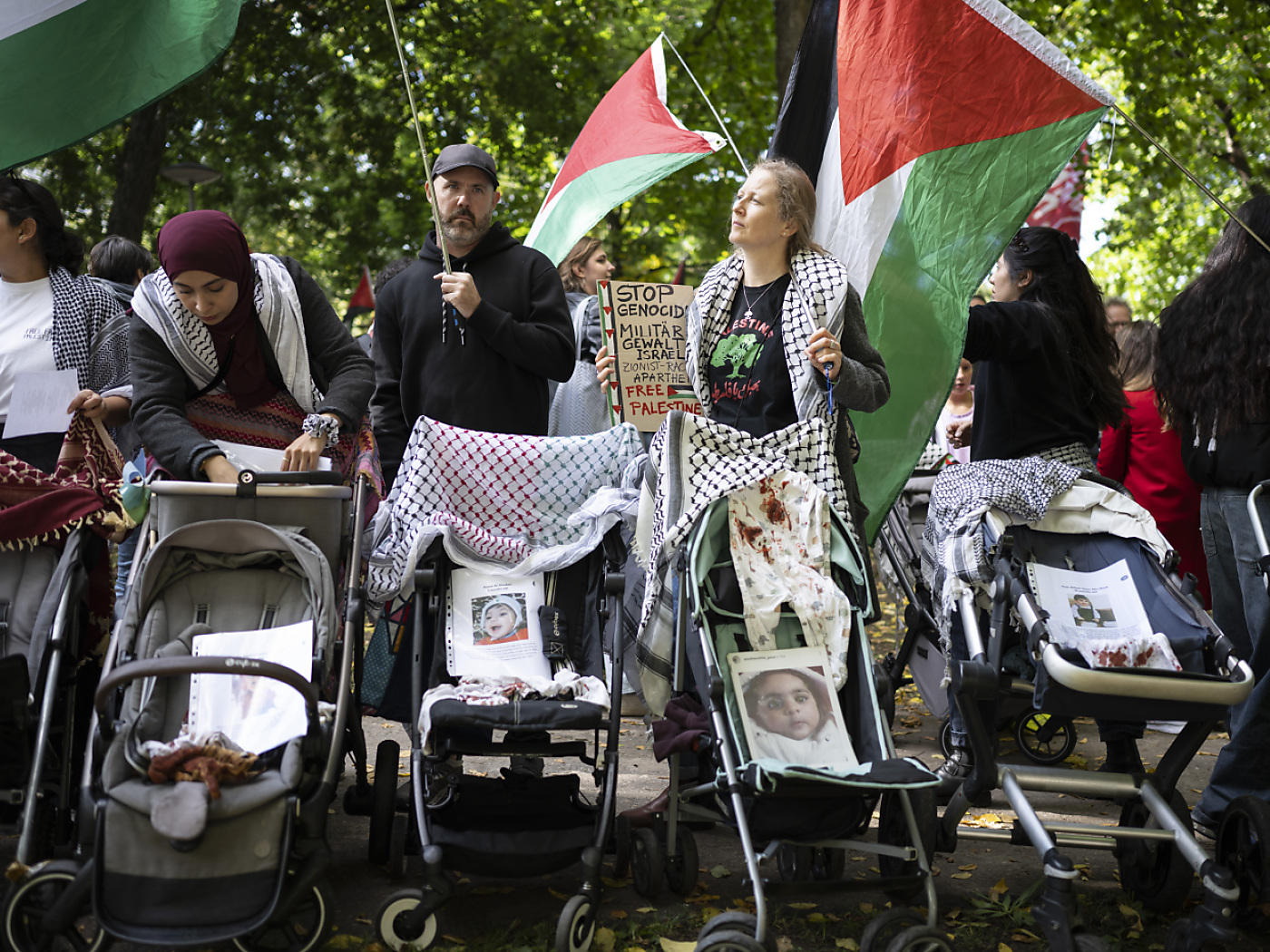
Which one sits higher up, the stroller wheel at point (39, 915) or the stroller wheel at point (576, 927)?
the stroller wheel at point (39, 915)

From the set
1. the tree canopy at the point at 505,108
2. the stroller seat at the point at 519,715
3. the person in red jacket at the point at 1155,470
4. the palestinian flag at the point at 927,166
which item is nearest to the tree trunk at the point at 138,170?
the tree canopy at the point at 505,108

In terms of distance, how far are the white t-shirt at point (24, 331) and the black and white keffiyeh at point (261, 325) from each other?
571 millimetres

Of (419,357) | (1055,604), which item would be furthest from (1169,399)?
(419,357)

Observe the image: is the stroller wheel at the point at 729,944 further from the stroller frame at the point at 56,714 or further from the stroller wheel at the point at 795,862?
the stroller frame at the point at 56,714

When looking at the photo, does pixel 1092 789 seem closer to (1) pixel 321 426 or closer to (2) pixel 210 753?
(2) pixel 210 753

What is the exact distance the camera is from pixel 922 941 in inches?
123

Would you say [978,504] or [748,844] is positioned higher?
[978,504]

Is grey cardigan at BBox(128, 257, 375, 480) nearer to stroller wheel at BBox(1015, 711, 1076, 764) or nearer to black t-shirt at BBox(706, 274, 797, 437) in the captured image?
black t-shirt at BBox(706, 274, 797, 437)

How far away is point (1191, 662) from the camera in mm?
3543

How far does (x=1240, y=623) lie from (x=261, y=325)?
12.0 feet

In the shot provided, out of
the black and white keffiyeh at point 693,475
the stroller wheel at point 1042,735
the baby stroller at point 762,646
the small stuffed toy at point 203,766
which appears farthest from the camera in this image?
the stroller wheel at point 1042,735

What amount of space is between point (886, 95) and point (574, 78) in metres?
12.3

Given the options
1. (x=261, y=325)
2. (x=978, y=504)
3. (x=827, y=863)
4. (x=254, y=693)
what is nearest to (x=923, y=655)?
(x=978, y=504)

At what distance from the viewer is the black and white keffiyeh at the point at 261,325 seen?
3.84m
